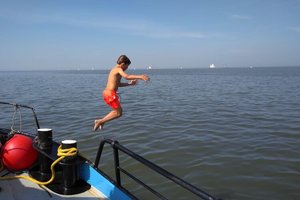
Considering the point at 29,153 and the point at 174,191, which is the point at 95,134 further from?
the point at 29,153

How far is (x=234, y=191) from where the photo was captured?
7488 millimetres

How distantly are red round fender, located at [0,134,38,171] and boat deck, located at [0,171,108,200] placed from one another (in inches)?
13.7

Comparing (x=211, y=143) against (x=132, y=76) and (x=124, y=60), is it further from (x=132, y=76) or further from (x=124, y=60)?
(x=132, y=76)

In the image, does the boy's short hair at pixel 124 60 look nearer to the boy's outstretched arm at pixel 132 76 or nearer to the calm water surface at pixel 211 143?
the boy's outstretched arm at pixel 132 76

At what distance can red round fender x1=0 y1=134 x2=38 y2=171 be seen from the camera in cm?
543

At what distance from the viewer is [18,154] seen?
18.0 ft

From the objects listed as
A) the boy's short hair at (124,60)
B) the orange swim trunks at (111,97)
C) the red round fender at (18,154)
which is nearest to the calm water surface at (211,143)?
the orange swim trunks at (111,97)

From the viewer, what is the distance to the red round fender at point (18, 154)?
5.43 metres

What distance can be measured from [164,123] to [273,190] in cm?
794

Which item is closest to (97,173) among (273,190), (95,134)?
(273,190)

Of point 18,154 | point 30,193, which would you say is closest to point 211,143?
point 18,154

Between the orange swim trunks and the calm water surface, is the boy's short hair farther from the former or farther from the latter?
the calm water surface

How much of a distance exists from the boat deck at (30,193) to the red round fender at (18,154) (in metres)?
0.35

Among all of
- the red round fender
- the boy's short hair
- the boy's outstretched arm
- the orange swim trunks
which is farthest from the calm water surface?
the boy's short hair
